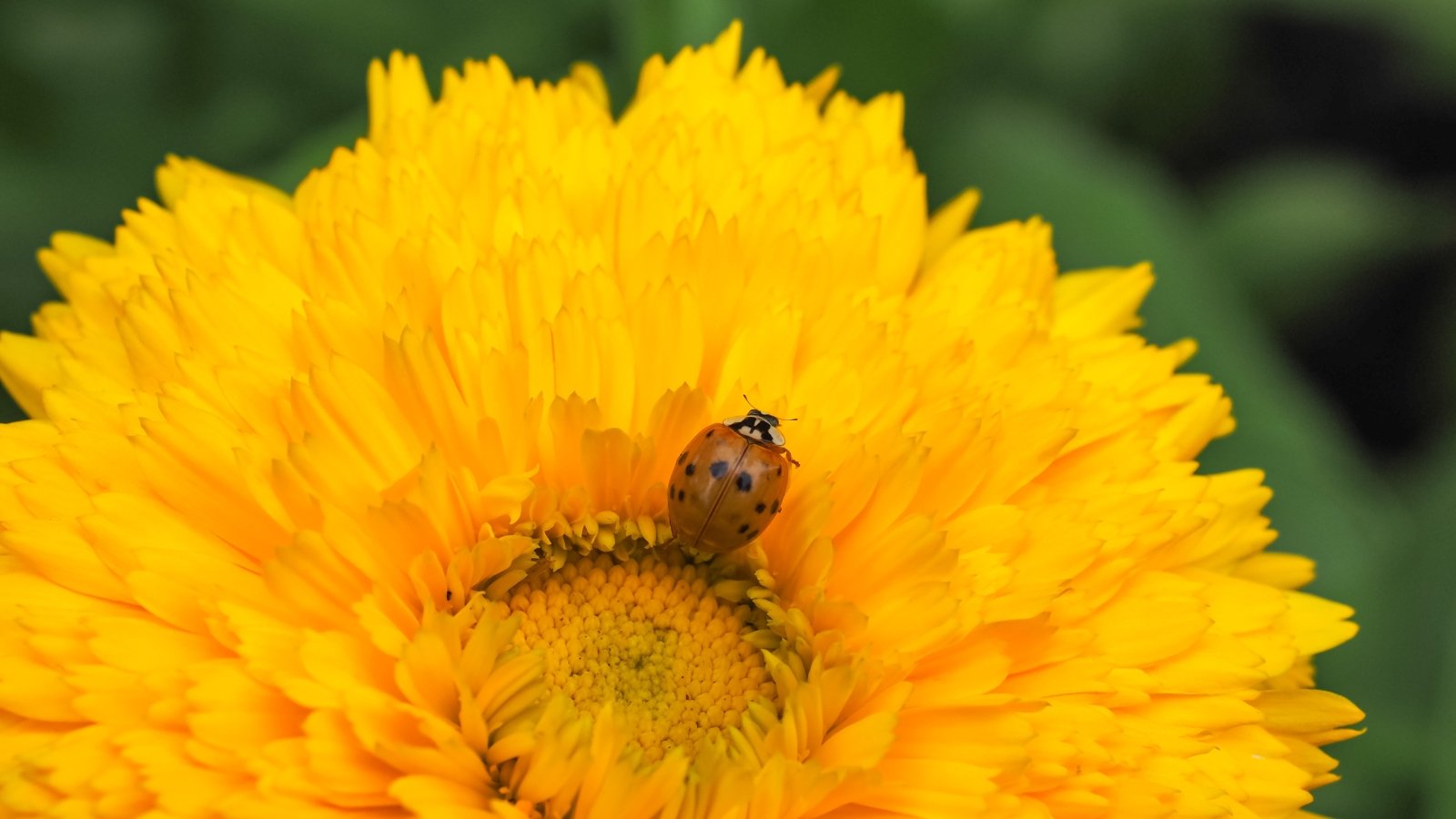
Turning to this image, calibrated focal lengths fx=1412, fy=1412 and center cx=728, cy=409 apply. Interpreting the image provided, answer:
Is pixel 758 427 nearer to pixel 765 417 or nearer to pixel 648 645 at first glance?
pixel 765 417

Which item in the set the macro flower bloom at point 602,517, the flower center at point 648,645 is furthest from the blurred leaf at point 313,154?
the flower center at point 648,645

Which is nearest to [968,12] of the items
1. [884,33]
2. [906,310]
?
[884,33]

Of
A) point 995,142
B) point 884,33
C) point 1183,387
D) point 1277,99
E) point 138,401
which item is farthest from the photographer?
point 1277,99

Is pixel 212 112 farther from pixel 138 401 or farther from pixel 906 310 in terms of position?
pixel 906 310

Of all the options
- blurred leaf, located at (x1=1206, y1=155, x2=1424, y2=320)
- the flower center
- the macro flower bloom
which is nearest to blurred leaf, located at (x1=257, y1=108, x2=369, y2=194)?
the macro flower bloom

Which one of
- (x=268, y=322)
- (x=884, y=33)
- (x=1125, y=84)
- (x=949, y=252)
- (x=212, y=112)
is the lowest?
(x=268, y=322)

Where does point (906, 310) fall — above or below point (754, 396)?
above

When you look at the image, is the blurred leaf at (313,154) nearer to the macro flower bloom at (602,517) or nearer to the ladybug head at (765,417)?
the macro flower bloom at (602,517)

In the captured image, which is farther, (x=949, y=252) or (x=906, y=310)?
(x=949, y=252)
